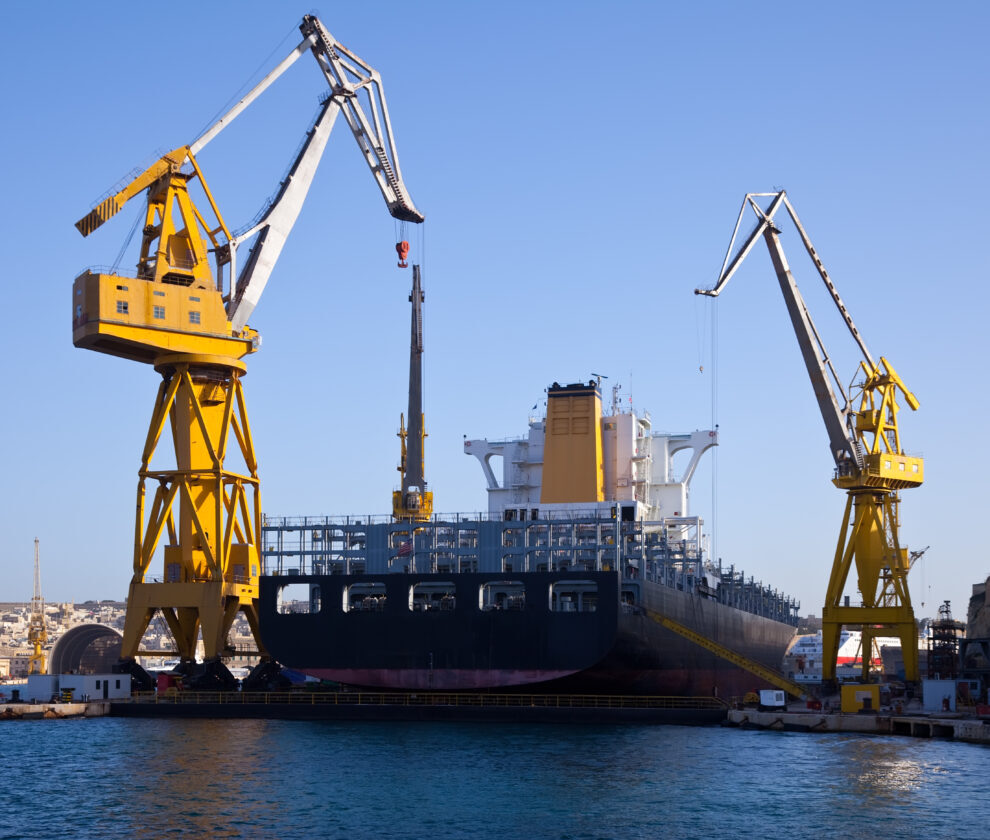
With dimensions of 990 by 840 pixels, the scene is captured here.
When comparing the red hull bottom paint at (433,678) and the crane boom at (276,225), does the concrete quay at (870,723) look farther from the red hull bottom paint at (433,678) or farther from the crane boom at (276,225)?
the crane boom at (276,225)

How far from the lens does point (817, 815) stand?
101 feet

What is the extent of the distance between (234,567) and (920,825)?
121 ft

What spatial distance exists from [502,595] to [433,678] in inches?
162

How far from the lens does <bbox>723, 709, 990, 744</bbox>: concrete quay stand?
4325 centimetres

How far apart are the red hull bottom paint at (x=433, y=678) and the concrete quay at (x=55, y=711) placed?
32.8 feet

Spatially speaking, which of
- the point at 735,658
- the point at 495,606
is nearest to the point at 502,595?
the point at 495,606

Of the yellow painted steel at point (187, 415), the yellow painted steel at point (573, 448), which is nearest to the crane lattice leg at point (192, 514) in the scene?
the yellow painted steel at point (187, 415)

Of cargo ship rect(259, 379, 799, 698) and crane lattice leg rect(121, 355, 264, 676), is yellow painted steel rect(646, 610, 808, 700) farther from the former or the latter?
crane lattice leg rect(121, 355, 264, 676)

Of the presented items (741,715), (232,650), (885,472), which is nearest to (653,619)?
(741,715)

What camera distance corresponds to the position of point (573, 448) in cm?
6306

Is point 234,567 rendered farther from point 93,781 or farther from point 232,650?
point 93,781

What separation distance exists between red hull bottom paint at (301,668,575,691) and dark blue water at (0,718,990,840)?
2.17 metres

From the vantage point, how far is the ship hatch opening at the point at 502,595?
48781mm

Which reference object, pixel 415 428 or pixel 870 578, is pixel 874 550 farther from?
pixel 415 428
